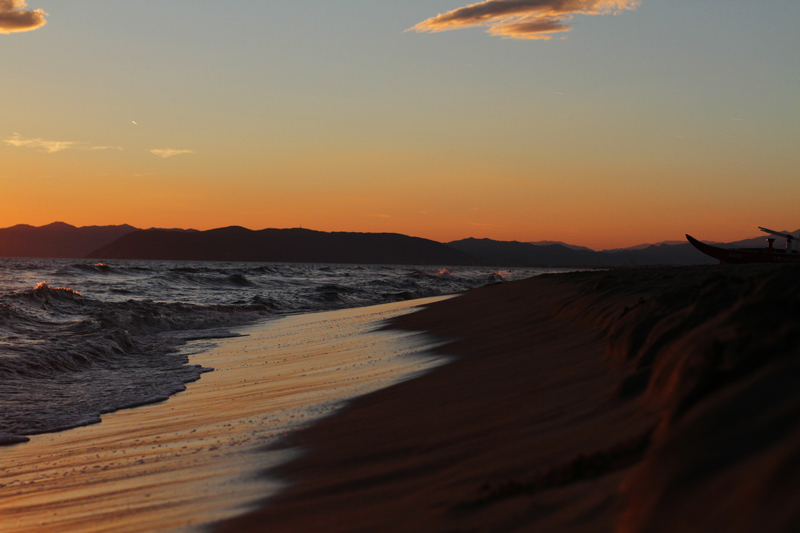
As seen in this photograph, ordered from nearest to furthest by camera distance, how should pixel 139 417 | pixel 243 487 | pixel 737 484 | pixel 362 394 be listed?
pixel 737 484 → pixel 243 487 → pixel 362 394 → pixel 139 417

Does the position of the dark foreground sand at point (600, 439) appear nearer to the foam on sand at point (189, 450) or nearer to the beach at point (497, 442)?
the beach at point (497, 442)

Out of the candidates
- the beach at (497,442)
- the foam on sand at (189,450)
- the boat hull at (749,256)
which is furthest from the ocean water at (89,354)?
the boat hull at (749,256)

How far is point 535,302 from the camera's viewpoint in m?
8.77

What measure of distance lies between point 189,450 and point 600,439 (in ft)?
8.81

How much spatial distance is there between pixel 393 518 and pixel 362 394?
8.01 feet

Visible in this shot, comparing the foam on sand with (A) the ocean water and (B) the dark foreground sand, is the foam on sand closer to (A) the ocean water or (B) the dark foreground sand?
(B) the dark foreground sand

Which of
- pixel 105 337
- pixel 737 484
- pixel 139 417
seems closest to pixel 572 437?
pixel 737 484

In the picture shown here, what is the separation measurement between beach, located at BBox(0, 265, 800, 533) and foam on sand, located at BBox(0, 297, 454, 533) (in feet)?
0.06

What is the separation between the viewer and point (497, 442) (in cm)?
266

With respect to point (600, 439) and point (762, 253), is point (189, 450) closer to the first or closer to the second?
point (600, 439)

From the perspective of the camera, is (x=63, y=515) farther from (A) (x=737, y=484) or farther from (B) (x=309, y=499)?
(A) (x=737, y=484)

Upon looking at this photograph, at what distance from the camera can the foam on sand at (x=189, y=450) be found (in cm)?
285

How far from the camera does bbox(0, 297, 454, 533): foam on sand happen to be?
2846mm

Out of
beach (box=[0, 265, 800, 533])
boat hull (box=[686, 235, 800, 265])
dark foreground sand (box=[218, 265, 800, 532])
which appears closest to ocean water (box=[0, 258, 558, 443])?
beach (box=[0, 265, 800, 533])
